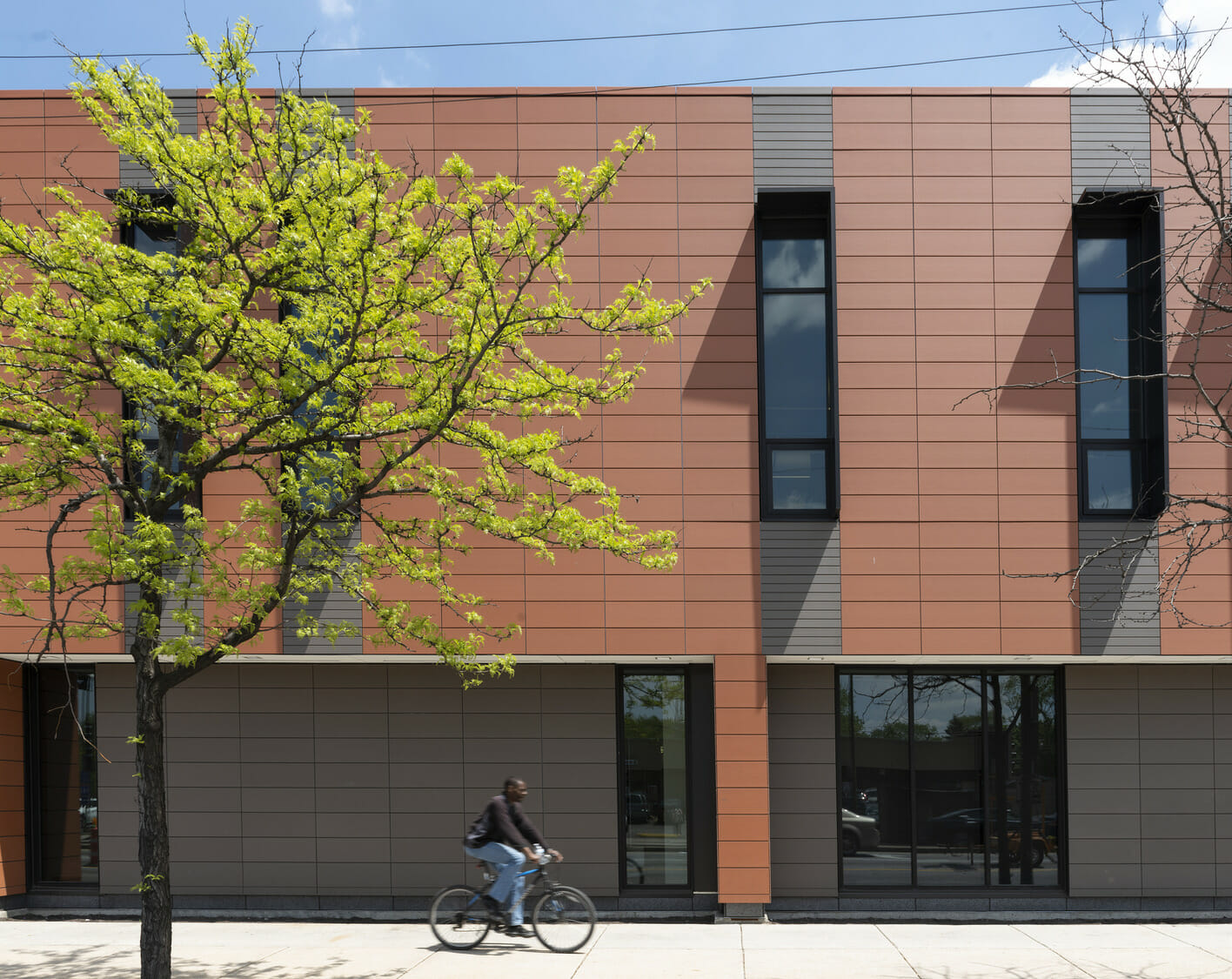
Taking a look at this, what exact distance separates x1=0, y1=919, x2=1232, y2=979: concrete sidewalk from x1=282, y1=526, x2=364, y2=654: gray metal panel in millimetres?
3336

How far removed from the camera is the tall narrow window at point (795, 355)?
42.8 ft

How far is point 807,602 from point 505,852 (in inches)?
182

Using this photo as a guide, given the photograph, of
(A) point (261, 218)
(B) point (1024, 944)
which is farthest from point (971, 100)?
(B) point (1024, 944)

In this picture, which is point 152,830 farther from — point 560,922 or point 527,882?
point 560,922

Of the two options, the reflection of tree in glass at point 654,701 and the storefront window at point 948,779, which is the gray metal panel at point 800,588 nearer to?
the storefront window at point 948,779

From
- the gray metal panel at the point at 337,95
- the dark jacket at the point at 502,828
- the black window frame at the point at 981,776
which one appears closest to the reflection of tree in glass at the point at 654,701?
the black window frame at the point at 981,776

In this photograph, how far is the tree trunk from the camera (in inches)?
349

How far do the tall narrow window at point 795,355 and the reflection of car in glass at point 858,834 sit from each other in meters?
4.02

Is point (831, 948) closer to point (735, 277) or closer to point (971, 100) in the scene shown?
point (735, 277)

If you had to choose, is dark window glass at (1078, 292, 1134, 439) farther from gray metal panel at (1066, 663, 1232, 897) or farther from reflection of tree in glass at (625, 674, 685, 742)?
reflection of tree in glass at (625, 674, 685, 742)

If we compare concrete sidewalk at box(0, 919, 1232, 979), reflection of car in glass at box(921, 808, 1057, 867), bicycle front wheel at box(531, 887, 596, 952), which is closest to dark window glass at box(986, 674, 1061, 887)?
reflection of car in glass at box(921, 808, 1057, 867)

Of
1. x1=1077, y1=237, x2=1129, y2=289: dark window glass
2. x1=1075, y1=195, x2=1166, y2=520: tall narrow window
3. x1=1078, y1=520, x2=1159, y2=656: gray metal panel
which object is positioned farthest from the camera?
x1=1077, y1=237, x2=1129, y2=289: dark window glass

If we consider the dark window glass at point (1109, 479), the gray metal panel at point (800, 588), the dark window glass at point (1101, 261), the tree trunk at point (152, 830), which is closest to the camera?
the tree trunk at point (152, 830)

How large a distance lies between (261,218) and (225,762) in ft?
25.9
